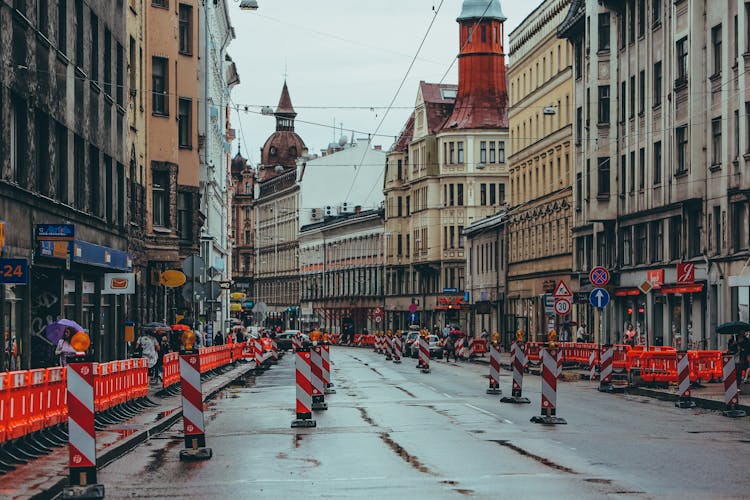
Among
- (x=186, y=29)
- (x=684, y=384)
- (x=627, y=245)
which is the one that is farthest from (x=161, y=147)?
(x=684, y=384)

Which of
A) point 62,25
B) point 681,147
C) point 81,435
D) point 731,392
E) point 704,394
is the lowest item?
point 704,394

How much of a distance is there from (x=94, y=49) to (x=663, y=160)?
79.8ft

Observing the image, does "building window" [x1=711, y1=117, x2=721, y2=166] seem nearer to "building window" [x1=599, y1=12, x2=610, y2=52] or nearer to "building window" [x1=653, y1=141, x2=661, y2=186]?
"building window" [x1=653, y1=141, x2=661, y2=186]

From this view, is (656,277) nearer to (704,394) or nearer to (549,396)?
(704,394)

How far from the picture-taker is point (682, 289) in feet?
164

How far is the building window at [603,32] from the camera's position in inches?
2416

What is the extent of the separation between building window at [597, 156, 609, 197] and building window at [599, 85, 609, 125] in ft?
5.15

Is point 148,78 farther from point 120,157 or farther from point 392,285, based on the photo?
point 392,285

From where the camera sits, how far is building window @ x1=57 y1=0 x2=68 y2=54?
3031 centimetres

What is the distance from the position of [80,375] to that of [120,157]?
25956 mm

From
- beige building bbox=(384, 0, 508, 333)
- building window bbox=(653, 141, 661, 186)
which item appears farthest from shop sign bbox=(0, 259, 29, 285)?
beige building bbox=(384, 0, 508, 333)

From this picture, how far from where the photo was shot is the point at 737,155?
45156 mm

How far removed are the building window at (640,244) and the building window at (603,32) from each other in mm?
8717

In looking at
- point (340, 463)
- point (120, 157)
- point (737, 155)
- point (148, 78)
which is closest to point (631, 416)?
point (340, 463)
